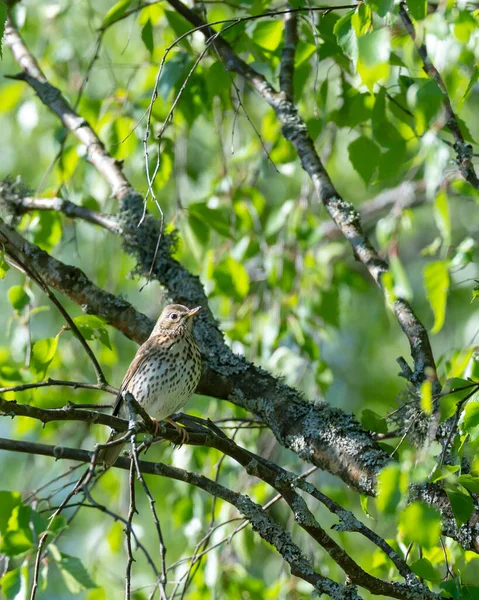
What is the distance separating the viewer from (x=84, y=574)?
8.89 ft

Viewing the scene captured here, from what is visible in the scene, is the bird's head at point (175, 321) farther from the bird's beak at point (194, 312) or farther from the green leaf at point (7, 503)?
the green leaf at point (7, 503)

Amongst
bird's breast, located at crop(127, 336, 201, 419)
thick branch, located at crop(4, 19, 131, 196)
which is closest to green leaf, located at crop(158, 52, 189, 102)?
thick branch, located at crop(4, 19, 131, 196)

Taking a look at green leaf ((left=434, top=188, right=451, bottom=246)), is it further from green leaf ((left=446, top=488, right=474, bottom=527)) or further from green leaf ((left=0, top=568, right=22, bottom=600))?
green leaf ((left=0, top=568, right=22, bottom=600))

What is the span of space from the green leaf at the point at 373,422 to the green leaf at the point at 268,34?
151cm

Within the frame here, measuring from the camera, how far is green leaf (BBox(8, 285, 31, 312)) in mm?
3541

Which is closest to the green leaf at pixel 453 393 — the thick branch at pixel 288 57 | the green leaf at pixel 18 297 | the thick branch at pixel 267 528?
the thick branch at pixel 267 528

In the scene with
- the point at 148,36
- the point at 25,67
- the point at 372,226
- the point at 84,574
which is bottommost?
the point at 84,574

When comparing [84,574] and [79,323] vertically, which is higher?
[79,323]

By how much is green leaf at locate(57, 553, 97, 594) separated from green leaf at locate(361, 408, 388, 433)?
1.05 metres

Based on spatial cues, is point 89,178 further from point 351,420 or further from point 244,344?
point 351,420

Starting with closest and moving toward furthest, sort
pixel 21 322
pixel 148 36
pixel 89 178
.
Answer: pixel 148 36 → pixel 21 322 → pixel 89 178

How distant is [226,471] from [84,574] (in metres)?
1.88

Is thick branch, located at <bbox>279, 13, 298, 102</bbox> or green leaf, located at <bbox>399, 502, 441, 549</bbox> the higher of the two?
thick branch, located at <bbox>279, 13, 298, 102</bbox>

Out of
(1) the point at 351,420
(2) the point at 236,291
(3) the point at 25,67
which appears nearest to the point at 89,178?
(3) the point at 25,67
